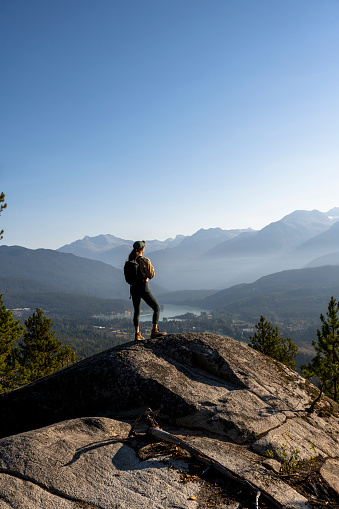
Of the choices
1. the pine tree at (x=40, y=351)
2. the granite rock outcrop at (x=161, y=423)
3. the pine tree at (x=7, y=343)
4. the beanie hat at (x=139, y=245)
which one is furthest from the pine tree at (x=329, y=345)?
the pine tree at (x=7, y=343)

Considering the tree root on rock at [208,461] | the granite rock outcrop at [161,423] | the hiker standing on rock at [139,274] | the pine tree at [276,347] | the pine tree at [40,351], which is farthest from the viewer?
the pine tree at [40,351]

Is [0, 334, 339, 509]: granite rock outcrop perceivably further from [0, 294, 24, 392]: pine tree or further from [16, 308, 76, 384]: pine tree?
[16, 308, 76, 384]: pine tree

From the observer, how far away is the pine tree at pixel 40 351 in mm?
34688

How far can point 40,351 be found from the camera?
36.3 metres

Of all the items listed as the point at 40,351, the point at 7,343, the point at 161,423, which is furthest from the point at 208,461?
the point at 40,351

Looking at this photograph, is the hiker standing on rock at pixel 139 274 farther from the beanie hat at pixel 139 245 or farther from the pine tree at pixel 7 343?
the pine tree at pixel 7 343

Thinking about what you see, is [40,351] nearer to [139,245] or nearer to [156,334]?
[156,334]

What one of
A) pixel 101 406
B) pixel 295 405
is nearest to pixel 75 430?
pixel 101 406

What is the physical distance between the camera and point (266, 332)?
3209 centimetres

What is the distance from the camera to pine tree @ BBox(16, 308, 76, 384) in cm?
3469

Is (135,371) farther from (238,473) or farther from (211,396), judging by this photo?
(238,473)

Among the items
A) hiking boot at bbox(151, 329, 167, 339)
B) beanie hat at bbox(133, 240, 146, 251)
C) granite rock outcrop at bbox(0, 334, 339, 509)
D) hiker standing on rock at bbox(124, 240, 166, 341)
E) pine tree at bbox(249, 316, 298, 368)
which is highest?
beanie hat at bbox(133, 240, 146, 251)

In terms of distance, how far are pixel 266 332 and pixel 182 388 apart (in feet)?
84.4

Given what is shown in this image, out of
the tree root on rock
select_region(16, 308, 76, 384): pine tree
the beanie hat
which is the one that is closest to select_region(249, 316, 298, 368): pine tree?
the beanie hat
